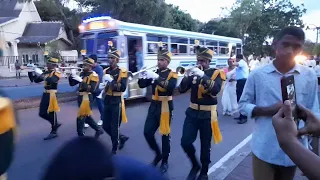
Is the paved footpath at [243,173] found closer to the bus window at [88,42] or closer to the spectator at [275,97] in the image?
the spectator at [275,97]

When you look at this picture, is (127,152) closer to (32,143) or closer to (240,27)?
(32,143)

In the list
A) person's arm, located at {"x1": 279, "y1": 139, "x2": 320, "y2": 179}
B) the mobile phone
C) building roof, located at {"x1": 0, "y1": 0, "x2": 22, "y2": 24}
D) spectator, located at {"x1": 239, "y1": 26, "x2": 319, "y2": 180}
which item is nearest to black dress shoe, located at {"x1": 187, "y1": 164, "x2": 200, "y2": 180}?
spectator, located at {"x1": 239, "y1": 26, "x2": 319, "y2": 180}

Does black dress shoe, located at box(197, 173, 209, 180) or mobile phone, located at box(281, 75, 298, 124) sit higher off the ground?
mobile phone, located at box(281, 75, 298, 124)

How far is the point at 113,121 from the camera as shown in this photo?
5621 millimetres

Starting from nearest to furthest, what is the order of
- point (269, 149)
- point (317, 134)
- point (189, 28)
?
1. point (317, 134)
2. point (269, 149)
3. point (189, 28)

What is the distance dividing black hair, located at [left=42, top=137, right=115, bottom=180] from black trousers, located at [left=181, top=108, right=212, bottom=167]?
3.33 metres

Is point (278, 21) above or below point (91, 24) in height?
above

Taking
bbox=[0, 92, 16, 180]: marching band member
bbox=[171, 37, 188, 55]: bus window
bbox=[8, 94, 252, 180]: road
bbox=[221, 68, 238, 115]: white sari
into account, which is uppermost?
bbox=[171, 37, 188, 55]: bus window

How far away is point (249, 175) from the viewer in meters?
4.48

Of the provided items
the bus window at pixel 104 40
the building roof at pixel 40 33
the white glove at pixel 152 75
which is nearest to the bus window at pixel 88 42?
the bus window at pixel 104 40

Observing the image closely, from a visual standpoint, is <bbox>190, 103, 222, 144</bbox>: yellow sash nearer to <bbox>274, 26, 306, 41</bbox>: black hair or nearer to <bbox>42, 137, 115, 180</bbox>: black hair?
<bbox>274, 26, 306, 41</bbox>: black hair

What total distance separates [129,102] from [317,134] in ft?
35.2

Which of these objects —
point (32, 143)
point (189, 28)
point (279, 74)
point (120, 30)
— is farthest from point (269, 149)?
point (189, 28)

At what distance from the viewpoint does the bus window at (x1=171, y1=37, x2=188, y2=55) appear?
13.6m
